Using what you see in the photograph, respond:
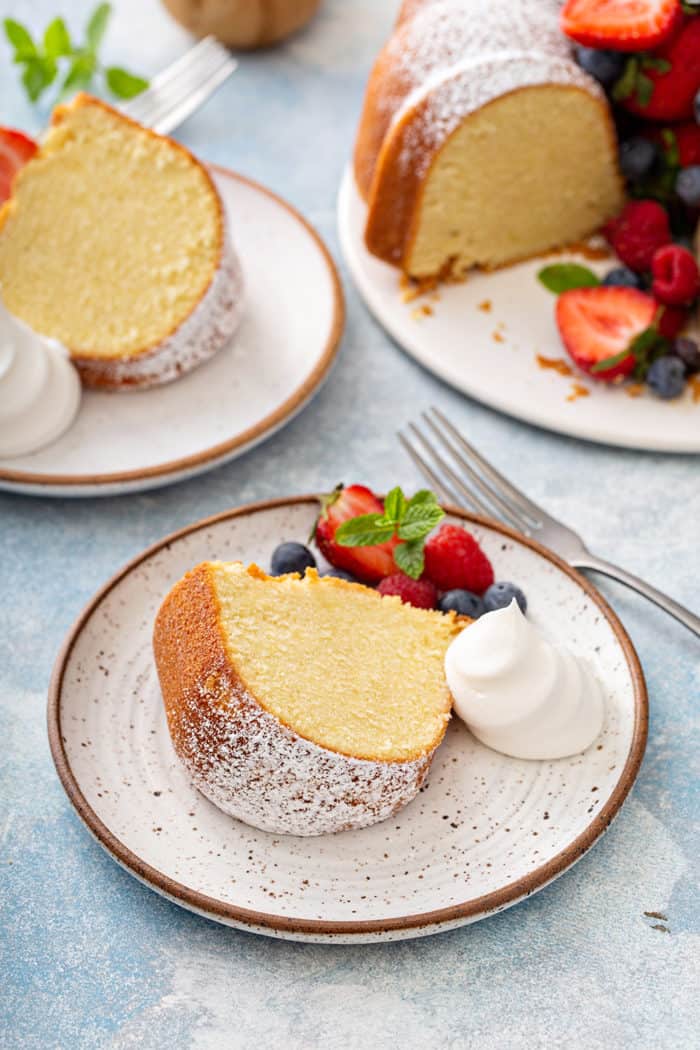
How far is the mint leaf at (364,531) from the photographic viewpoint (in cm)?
195

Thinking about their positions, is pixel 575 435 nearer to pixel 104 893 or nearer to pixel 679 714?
pixel 679 714

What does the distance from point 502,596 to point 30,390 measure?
3.37 feet

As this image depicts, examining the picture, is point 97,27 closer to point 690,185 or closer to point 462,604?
point 690,185

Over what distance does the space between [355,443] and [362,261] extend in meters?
0.58

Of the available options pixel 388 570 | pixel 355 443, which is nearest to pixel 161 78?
pixel 355 443

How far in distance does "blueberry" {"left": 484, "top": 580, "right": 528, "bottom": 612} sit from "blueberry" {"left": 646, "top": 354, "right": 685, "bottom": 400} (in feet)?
2.40

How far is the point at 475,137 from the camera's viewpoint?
104 inches

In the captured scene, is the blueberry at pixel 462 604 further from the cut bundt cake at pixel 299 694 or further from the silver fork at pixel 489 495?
the silver fork at pixel 489 495

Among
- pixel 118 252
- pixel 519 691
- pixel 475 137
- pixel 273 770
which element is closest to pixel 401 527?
pixel 519 691

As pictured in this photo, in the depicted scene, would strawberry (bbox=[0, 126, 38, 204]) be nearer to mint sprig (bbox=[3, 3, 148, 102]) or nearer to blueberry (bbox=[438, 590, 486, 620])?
mint sprig (bbox=[3, 3, 148, 102])

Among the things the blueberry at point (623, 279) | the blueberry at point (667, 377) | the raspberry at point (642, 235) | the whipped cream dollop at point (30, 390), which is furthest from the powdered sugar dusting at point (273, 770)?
the raspberry at point (642, 235)

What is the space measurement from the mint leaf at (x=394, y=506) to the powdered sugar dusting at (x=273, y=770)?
43 centimetres

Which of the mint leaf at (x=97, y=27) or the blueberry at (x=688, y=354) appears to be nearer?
the blueberry at (x=688, y=354)

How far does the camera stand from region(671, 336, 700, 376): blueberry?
2.53 meters
